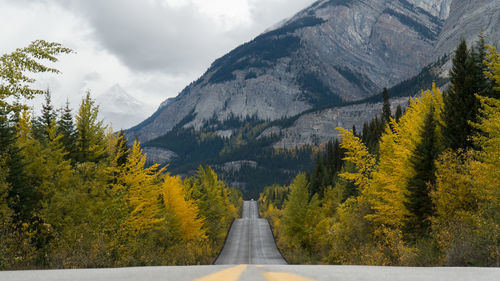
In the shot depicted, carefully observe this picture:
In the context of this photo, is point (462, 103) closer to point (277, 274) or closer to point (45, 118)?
point (277, 274)

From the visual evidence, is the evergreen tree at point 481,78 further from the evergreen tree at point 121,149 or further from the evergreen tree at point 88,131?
the evergreen tree at point 88,131

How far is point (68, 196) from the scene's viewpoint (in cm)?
1872

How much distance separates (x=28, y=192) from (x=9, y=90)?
474 inches

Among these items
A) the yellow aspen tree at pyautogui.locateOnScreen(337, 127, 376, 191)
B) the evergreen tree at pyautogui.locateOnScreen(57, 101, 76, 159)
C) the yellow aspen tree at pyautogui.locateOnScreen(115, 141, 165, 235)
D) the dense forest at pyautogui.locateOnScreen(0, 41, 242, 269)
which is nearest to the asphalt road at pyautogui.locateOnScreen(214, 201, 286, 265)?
the dense forest at pyautogui.locateOnScreen(0, 41, 242, 269)

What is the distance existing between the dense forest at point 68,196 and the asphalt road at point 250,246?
1762 cm

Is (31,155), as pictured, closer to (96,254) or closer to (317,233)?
(96,254)

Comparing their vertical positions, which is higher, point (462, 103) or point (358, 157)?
point (462, 103)

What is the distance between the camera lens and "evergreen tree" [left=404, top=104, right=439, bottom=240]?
21.9 m

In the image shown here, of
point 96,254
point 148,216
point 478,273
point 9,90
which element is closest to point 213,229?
point 148,216

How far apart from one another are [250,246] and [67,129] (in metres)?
43.7

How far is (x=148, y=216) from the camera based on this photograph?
28609 mm

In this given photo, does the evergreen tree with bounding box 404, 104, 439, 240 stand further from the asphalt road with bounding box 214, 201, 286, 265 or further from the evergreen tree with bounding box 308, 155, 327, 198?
the evergreen tree with bounding box 308, 155, 327, 198

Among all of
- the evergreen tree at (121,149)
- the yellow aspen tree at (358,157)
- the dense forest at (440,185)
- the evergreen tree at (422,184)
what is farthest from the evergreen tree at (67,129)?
the evergreen tree at (422,184)

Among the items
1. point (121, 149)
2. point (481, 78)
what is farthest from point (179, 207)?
point (481, 78)
